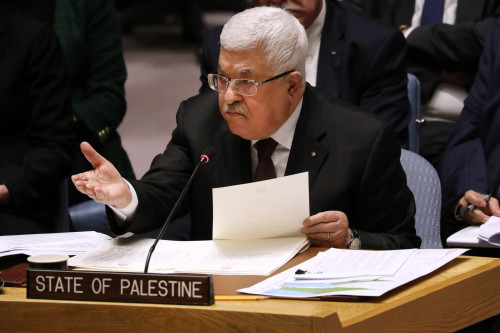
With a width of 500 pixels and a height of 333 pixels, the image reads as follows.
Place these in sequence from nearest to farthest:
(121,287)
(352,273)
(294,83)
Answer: (121,287), (352,273), (294,83)

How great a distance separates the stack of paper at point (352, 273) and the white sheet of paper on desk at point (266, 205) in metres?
0.14

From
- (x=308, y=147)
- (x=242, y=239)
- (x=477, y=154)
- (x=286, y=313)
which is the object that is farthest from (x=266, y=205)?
(x=477, y=154)

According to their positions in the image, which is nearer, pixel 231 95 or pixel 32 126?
pixel 231 95

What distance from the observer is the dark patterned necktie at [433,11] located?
3.81m

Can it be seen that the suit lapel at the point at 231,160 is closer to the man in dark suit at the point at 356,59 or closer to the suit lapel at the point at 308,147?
the suit lapel at the point at 308,147

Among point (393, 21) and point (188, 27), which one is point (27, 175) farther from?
point (188, 27)

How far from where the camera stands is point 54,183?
3285 mm

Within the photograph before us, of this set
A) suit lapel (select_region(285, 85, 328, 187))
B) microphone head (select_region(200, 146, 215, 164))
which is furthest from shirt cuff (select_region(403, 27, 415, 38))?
microphone head (select_region(200, 146, 215, 164))

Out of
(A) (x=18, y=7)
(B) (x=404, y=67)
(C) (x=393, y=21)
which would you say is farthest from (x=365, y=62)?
(A) (x=18, y=7)

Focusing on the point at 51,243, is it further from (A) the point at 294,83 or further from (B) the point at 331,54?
(B) the point at 331,54

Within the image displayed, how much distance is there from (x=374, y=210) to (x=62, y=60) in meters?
1.55

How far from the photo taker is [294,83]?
2.48 m

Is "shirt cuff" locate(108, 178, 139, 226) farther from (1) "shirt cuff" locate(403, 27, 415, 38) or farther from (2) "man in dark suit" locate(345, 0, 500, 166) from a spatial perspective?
(1) "shirt cuff" locate(403, 27, 415, 38)

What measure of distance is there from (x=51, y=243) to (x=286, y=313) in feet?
2.91
